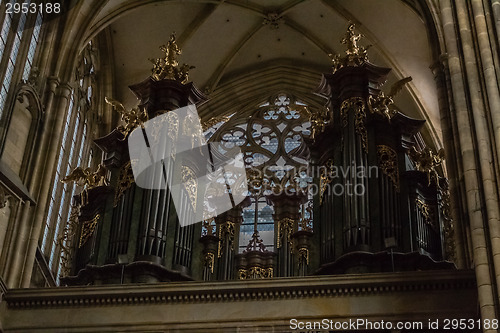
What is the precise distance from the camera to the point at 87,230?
14.6 meters

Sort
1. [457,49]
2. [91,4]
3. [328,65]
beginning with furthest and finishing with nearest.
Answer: [328,65], [91,4], [457,49]

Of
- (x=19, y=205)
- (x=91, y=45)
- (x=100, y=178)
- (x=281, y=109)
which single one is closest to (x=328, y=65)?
(x=281, y=109)

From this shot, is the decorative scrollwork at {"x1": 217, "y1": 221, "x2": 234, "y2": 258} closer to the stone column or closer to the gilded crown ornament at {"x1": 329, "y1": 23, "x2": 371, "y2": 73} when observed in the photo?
the gilded crown ornament at {"x1": 329, "y1": 23, "x2": 371, "y2": 73}

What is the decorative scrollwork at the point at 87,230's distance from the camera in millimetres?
14508

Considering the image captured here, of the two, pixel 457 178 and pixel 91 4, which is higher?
pixel 91 4

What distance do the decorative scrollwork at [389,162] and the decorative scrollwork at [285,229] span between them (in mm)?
1980

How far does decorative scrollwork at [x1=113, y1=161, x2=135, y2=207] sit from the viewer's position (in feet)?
47.6

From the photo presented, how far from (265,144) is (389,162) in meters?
6.04

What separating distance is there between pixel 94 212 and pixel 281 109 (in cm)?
719

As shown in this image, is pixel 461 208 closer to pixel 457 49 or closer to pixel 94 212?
pixel 457 49

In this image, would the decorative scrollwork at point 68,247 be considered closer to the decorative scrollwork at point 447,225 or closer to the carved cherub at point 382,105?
the carved cherub at point 382,105

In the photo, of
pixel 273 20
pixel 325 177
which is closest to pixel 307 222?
pixel 325 177

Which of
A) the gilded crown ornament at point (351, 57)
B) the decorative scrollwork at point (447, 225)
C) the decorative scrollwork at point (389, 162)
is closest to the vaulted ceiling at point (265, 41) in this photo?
the gilded crown ornament at point (351, 57)

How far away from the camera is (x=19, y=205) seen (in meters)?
14.0
